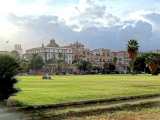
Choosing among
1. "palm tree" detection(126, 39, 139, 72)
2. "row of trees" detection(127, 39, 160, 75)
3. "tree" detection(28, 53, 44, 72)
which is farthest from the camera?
"tree" detection(28, 53, 44, 72)

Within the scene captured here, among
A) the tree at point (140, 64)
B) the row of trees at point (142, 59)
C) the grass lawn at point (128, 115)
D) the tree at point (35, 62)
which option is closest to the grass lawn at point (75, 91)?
the grass lawn at point (128, 115)

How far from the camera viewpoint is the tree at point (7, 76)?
14797 mm

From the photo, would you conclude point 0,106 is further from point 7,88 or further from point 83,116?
point 83,116

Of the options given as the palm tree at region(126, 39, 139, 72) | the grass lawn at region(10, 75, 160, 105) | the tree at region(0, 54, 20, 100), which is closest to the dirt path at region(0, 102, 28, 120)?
the tree at region(0, 54, 20, 100)

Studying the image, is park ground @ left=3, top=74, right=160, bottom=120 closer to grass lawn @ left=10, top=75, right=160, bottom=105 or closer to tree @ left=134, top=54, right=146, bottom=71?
grass lawn @ left=10, top=75, right=160, bottom=105

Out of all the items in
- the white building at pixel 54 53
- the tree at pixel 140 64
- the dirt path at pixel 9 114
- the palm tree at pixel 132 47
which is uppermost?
the white building at pixel 54 53

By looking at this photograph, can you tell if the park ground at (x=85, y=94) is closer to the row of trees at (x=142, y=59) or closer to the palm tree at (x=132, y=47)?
the row of trees at (x=142, y=59)

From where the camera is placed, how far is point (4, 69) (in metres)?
14.9

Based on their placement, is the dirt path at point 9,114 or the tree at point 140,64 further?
the tree at point 140,64

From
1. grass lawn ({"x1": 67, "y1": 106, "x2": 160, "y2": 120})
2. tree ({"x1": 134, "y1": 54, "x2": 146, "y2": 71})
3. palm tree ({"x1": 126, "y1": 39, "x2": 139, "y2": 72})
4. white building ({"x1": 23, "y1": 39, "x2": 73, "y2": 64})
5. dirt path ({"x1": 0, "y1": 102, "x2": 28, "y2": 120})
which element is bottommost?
grass lawn ({"x1": 67, "y1": 106, "x2": 160, "y2": 120})

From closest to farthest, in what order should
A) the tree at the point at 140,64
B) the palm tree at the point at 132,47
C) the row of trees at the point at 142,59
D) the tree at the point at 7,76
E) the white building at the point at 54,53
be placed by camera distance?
the tree at the point at 7,76
the row of trees at the point at 142,59
the palm tree at the point at 132,47
the tree at the point at 140,64
the white building at the point at 54,53

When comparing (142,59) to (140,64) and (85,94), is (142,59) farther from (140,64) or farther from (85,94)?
(85,94)

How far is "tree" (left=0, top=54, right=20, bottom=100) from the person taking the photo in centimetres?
1480

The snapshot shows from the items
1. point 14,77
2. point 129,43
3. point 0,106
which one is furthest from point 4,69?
point 129,43
